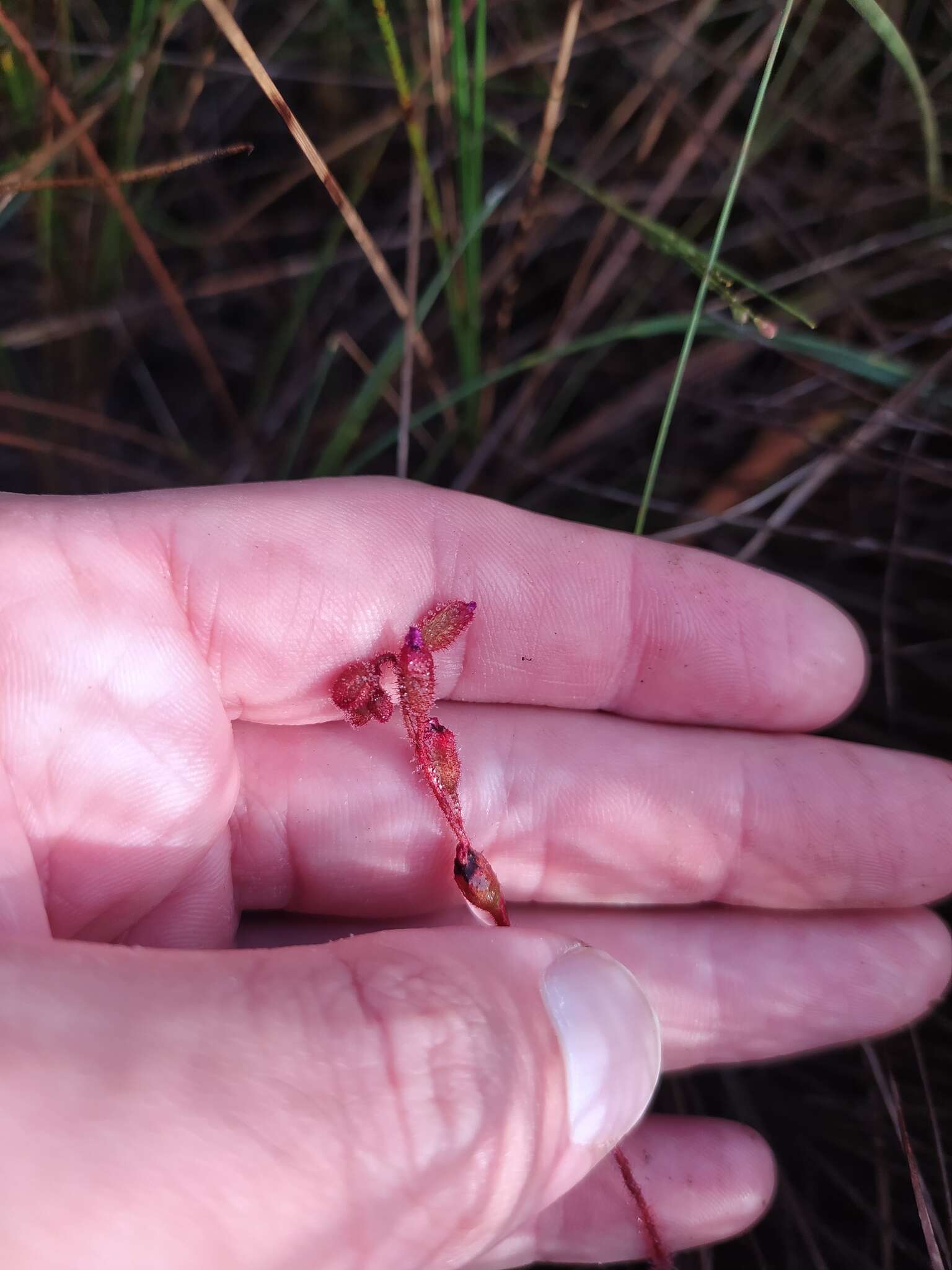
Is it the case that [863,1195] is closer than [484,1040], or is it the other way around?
[484,1040]

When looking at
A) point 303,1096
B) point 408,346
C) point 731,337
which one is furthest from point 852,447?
point 303,1096

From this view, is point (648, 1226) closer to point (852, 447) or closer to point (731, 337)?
point (852, 447)

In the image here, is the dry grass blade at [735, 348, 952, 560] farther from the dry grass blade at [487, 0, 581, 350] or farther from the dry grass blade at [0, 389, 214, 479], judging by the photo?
the dry grass blade at [0, 389, 214, 479]

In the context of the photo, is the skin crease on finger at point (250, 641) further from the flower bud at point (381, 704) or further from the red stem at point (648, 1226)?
the red stem at point (648, 1226)

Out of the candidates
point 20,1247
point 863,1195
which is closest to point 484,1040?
point 20,1247

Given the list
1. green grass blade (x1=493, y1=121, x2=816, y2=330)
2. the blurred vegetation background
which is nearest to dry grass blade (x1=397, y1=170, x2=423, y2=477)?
the blurred vegetation background

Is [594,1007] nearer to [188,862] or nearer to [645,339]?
[188,862]
